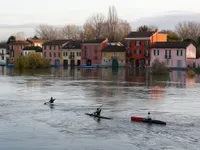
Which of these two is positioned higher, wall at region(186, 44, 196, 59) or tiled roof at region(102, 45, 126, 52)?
tiled roof at region(102, 45, 126, 52)

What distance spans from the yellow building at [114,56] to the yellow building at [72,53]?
9.43 m

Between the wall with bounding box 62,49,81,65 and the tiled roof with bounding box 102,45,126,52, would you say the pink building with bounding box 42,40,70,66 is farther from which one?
the tiled roof with bounding box 102,45,126,52

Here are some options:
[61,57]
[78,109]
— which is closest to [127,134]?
[78,109]

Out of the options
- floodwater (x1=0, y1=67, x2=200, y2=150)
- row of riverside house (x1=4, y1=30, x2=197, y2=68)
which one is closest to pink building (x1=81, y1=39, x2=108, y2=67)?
row of riverside house (x1=4, y1=30, x2=197, y2=68)

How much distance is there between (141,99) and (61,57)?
86468mm

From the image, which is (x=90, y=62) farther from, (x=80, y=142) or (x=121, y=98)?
(x=80, y=142)

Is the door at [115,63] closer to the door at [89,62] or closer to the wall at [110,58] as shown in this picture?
the wall at [110,58]

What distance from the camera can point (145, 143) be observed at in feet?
75.5

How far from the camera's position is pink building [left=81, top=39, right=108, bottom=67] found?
11456 centimetres

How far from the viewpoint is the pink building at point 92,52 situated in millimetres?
114562

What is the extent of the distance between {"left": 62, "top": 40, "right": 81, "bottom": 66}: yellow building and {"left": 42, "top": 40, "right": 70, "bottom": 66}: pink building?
4.59 feet

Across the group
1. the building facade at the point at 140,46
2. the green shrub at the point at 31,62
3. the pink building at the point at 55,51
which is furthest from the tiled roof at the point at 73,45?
the building facade at the point at 140,46

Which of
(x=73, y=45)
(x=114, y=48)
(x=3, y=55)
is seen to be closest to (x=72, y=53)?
(x=73, y=45)

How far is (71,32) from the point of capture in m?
164
